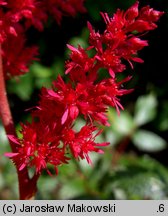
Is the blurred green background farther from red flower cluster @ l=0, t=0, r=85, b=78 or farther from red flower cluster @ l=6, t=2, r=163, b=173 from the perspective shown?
red flower cluster @ l=6, t=2, r=163, b=173

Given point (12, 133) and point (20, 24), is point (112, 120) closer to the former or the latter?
point (20, 24)

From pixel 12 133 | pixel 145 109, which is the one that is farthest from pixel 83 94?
pixel 145 109

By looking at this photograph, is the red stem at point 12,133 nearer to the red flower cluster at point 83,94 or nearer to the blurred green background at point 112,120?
the red flower cluster at point 83,94

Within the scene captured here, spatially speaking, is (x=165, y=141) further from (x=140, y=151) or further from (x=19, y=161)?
(x=19, y=161)

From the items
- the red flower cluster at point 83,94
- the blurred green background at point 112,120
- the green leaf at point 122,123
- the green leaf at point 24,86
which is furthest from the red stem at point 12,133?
the green leaf at point 122,123

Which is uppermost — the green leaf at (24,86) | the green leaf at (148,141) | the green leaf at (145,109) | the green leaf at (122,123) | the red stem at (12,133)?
the red stem at (12,133)

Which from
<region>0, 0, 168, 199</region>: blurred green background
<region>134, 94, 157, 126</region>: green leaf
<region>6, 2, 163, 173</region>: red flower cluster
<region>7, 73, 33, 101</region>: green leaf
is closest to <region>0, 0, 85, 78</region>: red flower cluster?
<region>6, 2, 163, 173</region>: red flower cluster
